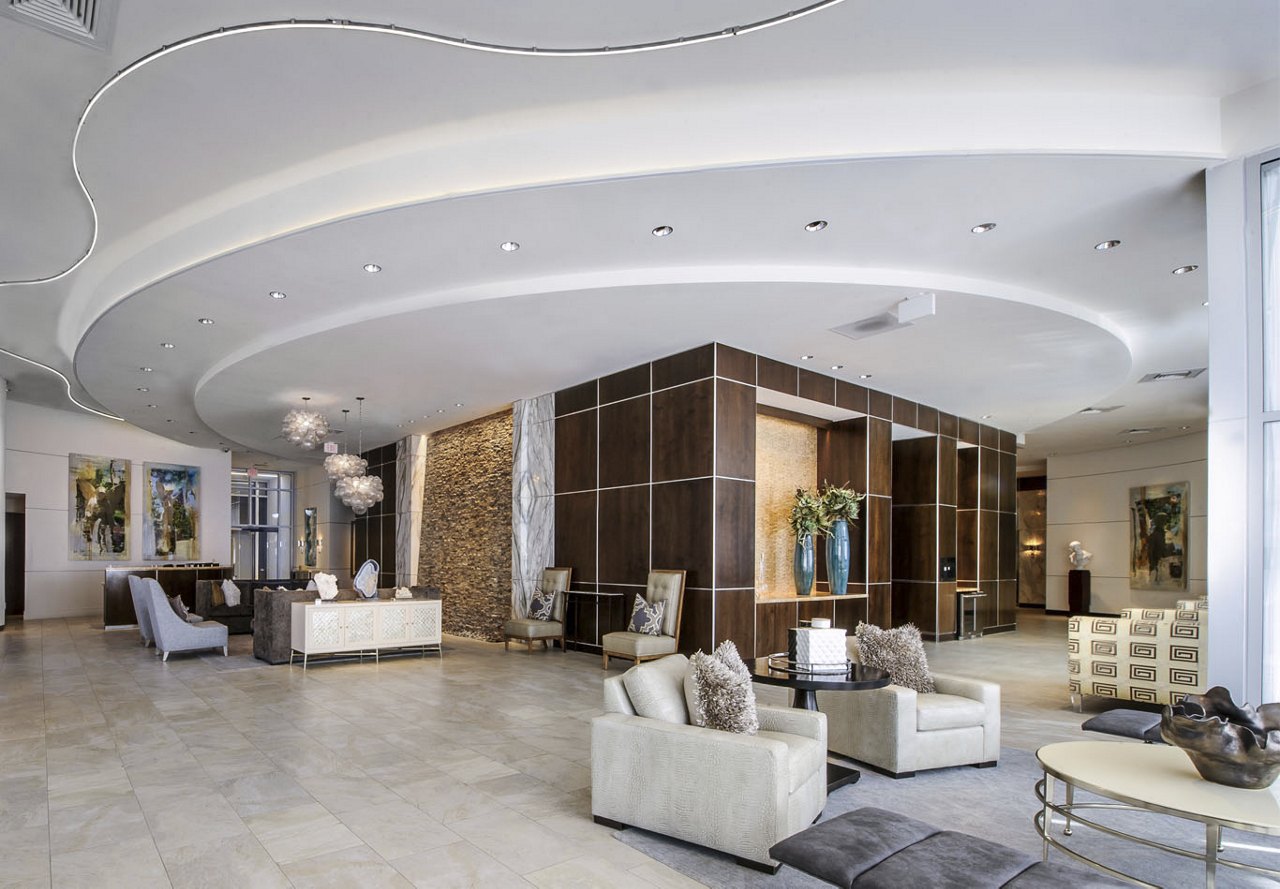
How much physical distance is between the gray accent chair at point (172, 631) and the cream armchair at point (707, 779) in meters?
7.67

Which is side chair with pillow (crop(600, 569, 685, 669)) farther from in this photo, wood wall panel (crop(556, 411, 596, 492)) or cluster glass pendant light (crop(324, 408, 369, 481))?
cluster glass pendant light (crop(324, 408, 369, 481))

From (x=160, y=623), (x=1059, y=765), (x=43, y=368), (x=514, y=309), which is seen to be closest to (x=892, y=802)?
(x=1059, y=765)

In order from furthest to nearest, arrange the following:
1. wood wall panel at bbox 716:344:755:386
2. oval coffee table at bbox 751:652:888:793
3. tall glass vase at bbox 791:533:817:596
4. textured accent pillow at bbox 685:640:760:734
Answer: tall glass vase at bbox 791:533:817:596 < wood wall panel at bbox 716:344:755:386 < oval coffee table at bbox 751:652:888:793 < textured accent pillow at bbox 685:640:760:734

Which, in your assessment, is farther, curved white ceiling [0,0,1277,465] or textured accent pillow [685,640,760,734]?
curved white ceiling [0,0,1277,465]

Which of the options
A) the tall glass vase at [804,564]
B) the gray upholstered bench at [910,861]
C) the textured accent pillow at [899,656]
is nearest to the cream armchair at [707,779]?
the gray upholstered bench at [910,861]

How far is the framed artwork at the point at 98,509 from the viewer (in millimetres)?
15664

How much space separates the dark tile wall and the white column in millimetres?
5116

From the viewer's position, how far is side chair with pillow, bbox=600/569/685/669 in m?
8.18

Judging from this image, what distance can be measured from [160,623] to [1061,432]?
1516cm

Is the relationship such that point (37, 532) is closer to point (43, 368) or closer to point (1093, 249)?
point (43, 368)

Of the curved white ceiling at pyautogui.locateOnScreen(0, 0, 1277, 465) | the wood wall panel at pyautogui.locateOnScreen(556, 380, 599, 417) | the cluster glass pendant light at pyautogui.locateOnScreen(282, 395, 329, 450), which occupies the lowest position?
the cluster glass pendant light at pyautogui.locateOnScreen(282, 395, 329, 450)

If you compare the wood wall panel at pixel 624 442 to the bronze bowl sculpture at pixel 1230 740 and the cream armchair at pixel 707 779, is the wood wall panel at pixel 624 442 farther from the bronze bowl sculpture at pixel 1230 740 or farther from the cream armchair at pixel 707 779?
the bronze bowl sculpture at pixel 1230 740

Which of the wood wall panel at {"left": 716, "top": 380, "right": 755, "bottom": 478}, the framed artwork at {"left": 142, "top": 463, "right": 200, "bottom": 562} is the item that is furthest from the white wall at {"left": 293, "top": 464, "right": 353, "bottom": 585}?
the wood wall panel at {"left": 716, "top": 380, "right": 755, "bottom": 478}

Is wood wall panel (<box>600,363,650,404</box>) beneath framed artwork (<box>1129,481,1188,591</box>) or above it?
above
